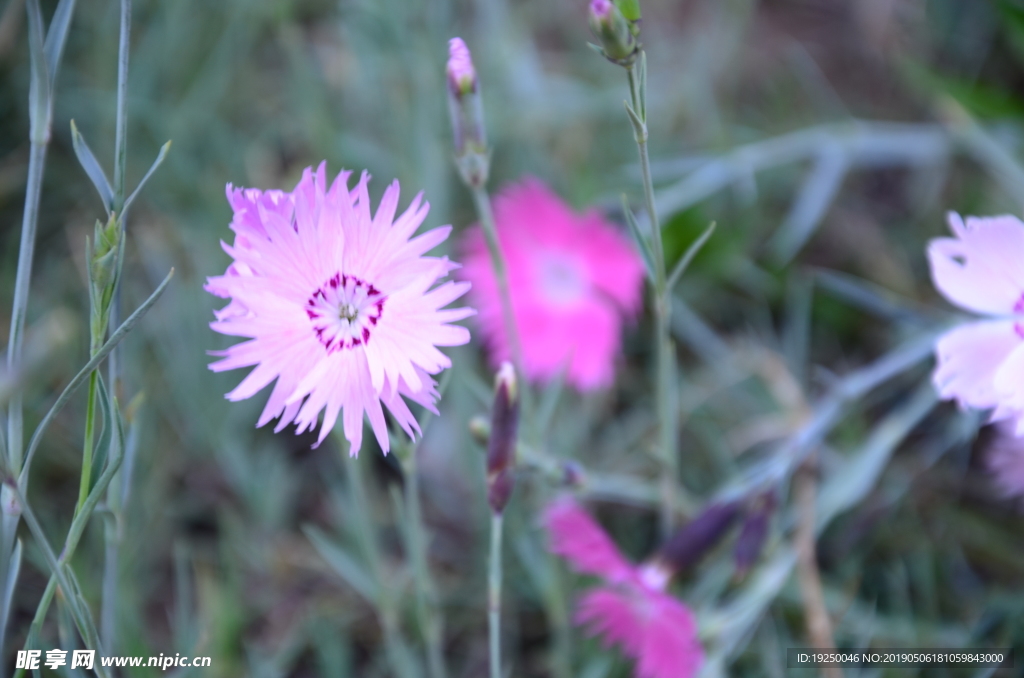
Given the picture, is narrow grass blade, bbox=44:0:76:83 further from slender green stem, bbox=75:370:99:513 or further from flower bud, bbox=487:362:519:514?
flower bud, bbox=487:362:519:514

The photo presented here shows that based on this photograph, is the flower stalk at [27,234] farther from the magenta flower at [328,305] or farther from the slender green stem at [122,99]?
the magenta flower at [328,305]

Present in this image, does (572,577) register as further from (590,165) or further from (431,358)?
(590,165)

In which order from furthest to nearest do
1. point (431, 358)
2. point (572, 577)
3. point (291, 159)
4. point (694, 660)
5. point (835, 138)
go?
point (291, 159) → point (835, 138) → point (572, 577) → point (694, 660) → point (431, 358)

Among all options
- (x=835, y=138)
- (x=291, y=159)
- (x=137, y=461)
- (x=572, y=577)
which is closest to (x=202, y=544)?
(x=137, y=461)

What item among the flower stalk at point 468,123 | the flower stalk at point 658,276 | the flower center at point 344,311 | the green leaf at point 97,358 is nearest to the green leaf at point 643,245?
the flower stalk at point 658,276

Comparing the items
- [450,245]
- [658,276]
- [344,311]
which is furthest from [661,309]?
[450,245]

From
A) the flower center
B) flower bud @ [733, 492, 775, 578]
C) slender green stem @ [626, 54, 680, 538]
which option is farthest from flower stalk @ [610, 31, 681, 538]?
the flower center

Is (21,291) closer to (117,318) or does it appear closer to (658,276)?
(117,318)
